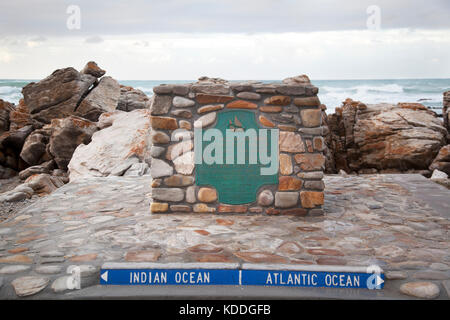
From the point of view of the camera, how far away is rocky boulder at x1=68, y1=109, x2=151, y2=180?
318 inches

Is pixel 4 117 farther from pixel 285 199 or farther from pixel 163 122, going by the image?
pixel 285 199

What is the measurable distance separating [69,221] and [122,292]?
6.88 ft

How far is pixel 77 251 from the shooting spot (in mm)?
3785

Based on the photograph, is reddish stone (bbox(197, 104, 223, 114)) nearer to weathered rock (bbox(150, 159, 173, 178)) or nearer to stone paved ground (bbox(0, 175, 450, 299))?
weathered rock (bbox(150, 159, 173, 178))

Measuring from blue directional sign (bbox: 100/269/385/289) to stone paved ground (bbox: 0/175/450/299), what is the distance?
0.11m

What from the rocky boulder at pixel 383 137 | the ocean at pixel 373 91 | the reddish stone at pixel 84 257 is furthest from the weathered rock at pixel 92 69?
the ocean at pixel 373 91

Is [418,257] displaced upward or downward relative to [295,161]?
downward

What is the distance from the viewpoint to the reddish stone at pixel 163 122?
15.8ft

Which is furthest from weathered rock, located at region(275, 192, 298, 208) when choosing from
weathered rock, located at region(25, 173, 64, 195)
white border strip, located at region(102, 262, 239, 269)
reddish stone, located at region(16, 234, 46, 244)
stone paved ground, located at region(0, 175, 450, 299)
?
weathered rock, located at region(25, 173, 64, 195)

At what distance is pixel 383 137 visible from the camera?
11.3m

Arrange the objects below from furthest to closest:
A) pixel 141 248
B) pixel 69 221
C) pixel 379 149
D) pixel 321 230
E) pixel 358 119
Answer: pixel 358 119 < pixel 379 149 < pixel 69 221 < pixel 321 230 < pixel 141 248

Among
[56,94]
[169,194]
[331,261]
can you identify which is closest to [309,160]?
[331,261]
